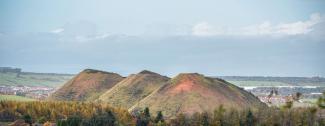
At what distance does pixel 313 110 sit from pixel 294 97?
1835mm

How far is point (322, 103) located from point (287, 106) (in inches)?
65.5

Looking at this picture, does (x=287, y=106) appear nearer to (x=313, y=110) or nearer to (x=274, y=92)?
(x=313, y=110)

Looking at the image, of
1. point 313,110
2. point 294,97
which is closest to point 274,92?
point 294,97

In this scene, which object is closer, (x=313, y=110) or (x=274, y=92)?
(x=313, y=110)

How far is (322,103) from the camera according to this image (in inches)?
1010

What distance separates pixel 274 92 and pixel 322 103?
4.16 metres

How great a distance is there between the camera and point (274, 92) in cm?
2956

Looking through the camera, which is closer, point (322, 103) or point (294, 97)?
point (322, 103)

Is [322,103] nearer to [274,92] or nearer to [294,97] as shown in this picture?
[294,97]

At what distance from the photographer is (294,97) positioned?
27.8m

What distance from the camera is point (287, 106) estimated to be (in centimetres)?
2658

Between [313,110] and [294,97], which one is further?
[294,97]

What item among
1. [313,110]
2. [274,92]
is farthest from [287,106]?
[274,92]

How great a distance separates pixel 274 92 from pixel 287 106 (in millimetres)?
3026
